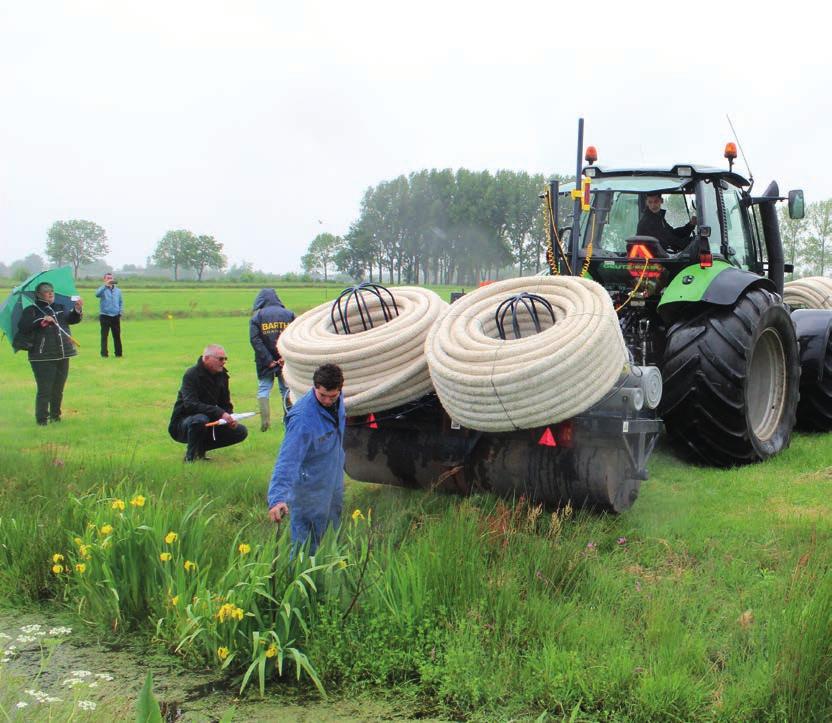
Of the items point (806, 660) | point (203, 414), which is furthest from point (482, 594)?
point (203, 414)

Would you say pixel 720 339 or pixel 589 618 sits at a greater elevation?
pixel 720 339

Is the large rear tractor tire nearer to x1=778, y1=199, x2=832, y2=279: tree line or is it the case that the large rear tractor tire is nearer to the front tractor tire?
the front tractor tire

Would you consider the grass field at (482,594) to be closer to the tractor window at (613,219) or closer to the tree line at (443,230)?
the tractor window at (613,219)

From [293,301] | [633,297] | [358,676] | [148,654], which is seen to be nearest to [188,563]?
[148,654]

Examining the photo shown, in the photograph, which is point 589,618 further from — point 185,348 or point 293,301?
point 293,301

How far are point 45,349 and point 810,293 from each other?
8.82 meters

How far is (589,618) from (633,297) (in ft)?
12.4

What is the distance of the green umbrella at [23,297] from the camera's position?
10375 millimetres

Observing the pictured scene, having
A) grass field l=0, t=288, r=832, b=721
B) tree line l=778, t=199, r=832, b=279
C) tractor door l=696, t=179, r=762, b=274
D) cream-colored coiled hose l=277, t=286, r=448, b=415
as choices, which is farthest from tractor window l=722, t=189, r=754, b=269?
tree line l=778, t=199, r=832, b=279

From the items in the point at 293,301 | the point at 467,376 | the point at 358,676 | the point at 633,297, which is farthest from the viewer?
the point at 293,301

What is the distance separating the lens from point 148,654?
4.59m

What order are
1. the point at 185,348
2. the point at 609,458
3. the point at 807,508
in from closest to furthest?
the point at 609,458 < the point at 807,508 < the point at 185,348

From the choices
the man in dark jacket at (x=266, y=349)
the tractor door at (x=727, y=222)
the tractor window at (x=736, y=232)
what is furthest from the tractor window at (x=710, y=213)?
the man in dark jacket at (x=266, y=349)

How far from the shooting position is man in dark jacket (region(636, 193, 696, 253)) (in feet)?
24.8
